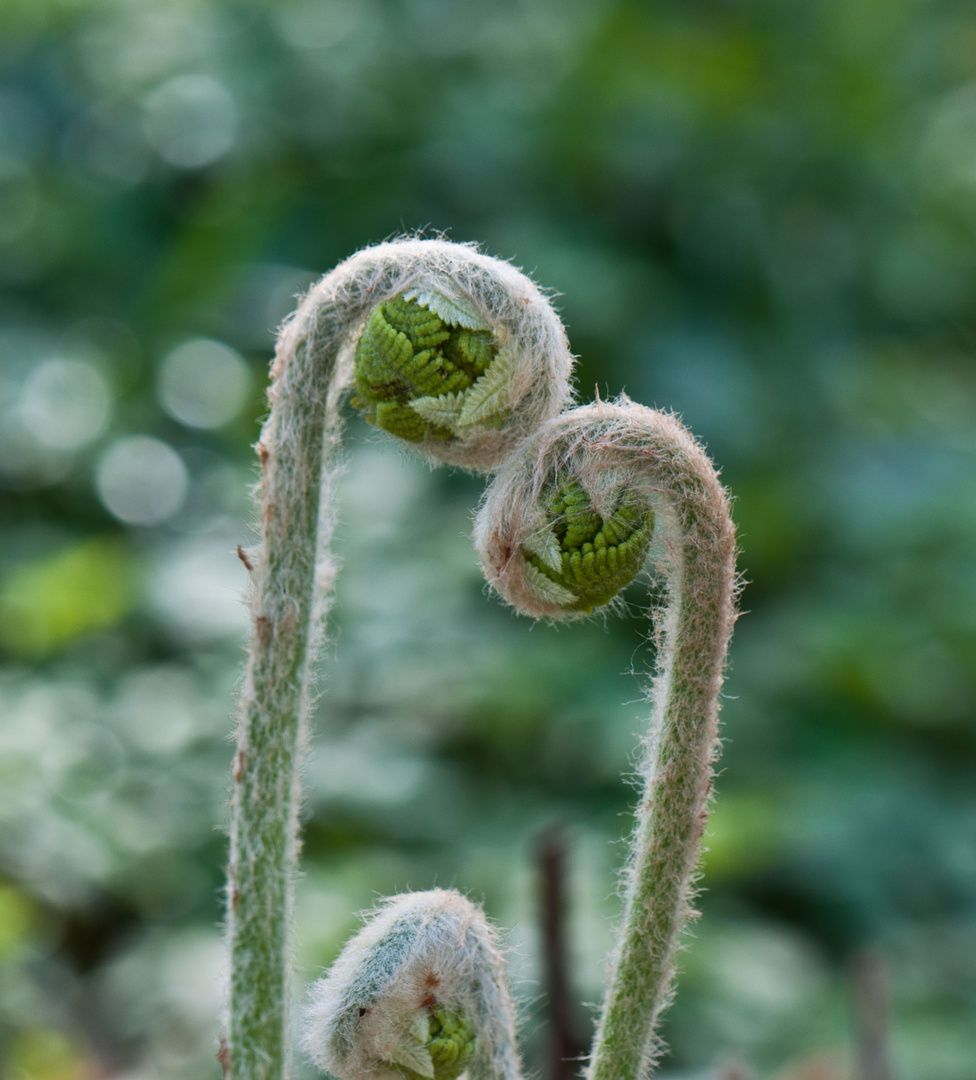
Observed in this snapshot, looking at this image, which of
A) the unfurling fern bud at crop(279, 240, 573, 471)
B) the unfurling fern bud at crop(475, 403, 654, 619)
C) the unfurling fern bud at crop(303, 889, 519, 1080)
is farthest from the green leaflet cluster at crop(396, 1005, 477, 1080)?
the unfurling fern bud at crop(279, 240, 573, 471)

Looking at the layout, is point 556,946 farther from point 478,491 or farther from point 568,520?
point 478,491

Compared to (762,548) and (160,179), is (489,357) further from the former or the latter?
(160,179)

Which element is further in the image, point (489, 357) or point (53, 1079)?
point (53, 1079)

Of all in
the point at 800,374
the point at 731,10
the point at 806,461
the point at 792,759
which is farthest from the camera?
the point at 731,10

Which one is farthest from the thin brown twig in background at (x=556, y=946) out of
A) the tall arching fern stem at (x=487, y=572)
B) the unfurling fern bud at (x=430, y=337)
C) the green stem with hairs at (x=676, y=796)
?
the unfurling fern bud at (x=430, y=337)

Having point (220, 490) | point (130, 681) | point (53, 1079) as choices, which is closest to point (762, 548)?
point (220, 490)

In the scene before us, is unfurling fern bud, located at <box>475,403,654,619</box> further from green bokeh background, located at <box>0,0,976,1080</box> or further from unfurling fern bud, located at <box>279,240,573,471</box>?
green bokeh background, located at <box>0,0,976,1080</box>

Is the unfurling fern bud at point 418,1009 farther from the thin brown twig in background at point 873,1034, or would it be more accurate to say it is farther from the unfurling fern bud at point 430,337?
the thin brown twig in background at point 873,1034
